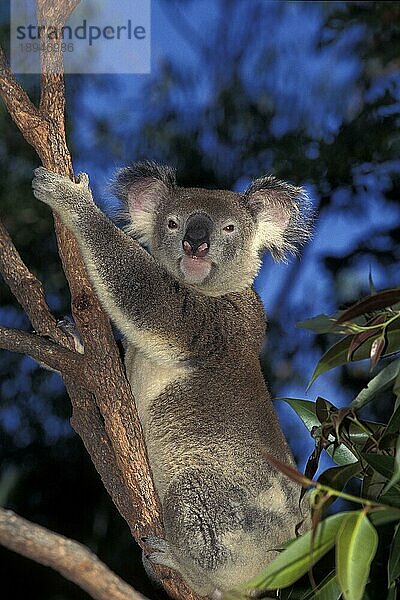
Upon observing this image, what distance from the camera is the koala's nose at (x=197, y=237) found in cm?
172

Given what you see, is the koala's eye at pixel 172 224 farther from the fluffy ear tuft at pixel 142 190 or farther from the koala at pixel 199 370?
the fluffy ear tuft at pixel 142 190

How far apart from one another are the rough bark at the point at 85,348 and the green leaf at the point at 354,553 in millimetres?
706

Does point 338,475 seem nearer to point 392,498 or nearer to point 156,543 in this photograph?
point 392,498

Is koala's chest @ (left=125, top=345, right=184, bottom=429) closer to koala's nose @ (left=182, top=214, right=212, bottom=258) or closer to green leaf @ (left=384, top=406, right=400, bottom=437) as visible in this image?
koala's nose @ (left=182, top=214, right=212, bottom=258)

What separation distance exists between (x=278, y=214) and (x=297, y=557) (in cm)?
129

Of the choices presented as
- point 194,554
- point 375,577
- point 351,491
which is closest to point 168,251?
point 194,554

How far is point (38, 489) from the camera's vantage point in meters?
2.89

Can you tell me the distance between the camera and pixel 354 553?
0.73m

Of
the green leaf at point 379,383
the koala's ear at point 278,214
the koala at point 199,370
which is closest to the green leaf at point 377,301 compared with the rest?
the green leaf at point 379,383

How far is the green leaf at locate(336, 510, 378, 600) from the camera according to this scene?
71 cm

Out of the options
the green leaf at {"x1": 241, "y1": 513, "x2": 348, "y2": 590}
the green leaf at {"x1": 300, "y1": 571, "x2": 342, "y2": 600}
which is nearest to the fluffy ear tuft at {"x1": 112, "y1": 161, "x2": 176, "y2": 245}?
the green leaf at {"x1": 300, "y1": 571, "x2": 342, "y2": 600}

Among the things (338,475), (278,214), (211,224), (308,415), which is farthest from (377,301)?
(278,214)

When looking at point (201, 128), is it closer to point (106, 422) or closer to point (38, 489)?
point (38, 489)

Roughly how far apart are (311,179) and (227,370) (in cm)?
152
